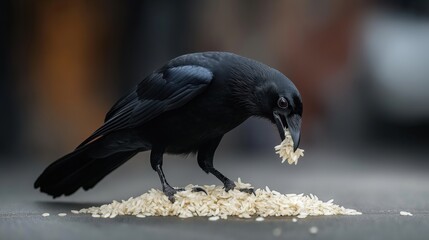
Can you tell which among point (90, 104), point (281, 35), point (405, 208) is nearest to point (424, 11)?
point (281, 35)

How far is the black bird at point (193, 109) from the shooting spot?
418cm

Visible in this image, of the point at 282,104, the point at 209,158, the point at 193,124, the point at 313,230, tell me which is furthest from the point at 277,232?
the point at 209,158

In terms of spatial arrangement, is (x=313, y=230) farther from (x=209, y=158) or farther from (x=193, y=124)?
(x=209, y=158)

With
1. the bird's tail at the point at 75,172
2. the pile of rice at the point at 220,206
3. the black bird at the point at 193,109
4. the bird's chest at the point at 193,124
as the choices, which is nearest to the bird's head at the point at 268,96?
the black bird at the point at 193,109

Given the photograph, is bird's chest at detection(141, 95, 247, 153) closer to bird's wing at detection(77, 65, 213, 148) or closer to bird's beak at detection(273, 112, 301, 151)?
bird's wing at detection(77, 65, 213, 148)

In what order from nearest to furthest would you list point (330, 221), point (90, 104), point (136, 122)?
point (330, 221), point (136, 122), point (90, 104)

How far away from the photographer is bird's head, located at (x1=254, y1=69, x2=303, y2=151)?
4.08 meters

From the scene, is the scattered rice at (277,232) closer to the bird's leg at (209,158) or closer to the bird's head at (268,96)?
the bird's head at (268,96)

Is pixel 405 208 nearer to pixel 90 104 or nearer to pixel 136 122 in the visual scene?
pixel 136 122

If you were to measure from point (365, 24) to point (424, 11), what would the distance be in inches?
26.2

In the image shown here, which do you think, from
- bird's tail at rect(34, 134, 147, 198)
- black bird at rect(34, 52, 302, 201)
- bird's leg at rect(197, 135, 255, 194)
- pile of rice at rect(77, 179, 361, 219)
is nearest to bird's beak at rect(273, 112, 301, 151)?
black bird at rect(34, 52, 302, 201)

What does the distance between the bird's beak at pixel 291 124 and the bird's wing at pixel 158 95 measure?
0.45 meters

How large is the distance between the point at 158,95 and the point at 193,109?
0.30m

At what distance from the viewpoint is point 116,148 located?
15.5ft
